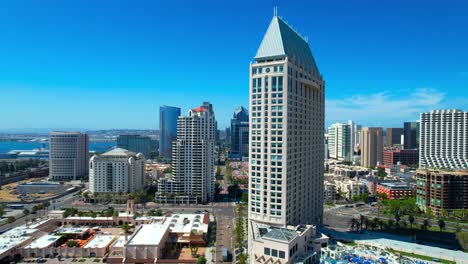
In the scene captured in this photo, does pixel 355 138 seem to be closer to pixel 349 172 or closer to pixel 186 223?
pixel 349 172

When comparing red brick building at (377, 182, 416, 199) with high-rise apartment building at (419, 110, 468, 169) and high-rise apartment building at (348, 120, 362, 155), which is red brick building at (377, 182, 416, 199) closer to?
high-rise apartment building at (419, 110, 468, 169)

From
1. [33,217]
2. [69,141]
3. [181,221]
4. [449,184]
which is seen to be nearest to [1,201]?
[33,217]

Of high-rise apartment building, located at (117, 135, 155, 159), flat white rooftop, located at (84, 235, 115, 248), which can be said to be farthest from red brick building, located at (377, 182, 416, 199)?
high-rise apartment building, located at (117, 135, 155, 159)

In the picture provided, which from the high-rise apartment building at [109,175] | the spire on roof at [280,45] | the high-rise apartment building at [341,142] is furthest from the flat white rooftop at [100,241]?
the high-rise apartment building at [341,142]

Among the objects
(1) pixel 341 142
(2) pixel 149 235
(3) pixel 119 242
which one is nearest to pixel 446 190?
(2) pixel 149 235

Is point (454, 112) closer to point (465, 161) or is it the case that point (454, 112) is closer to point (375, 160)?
point (465, 161)

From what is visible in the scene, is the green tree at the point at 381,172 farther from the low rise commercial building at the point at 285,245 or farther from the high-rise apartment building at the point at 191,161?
the low rise commercial building at the point at 285,245
